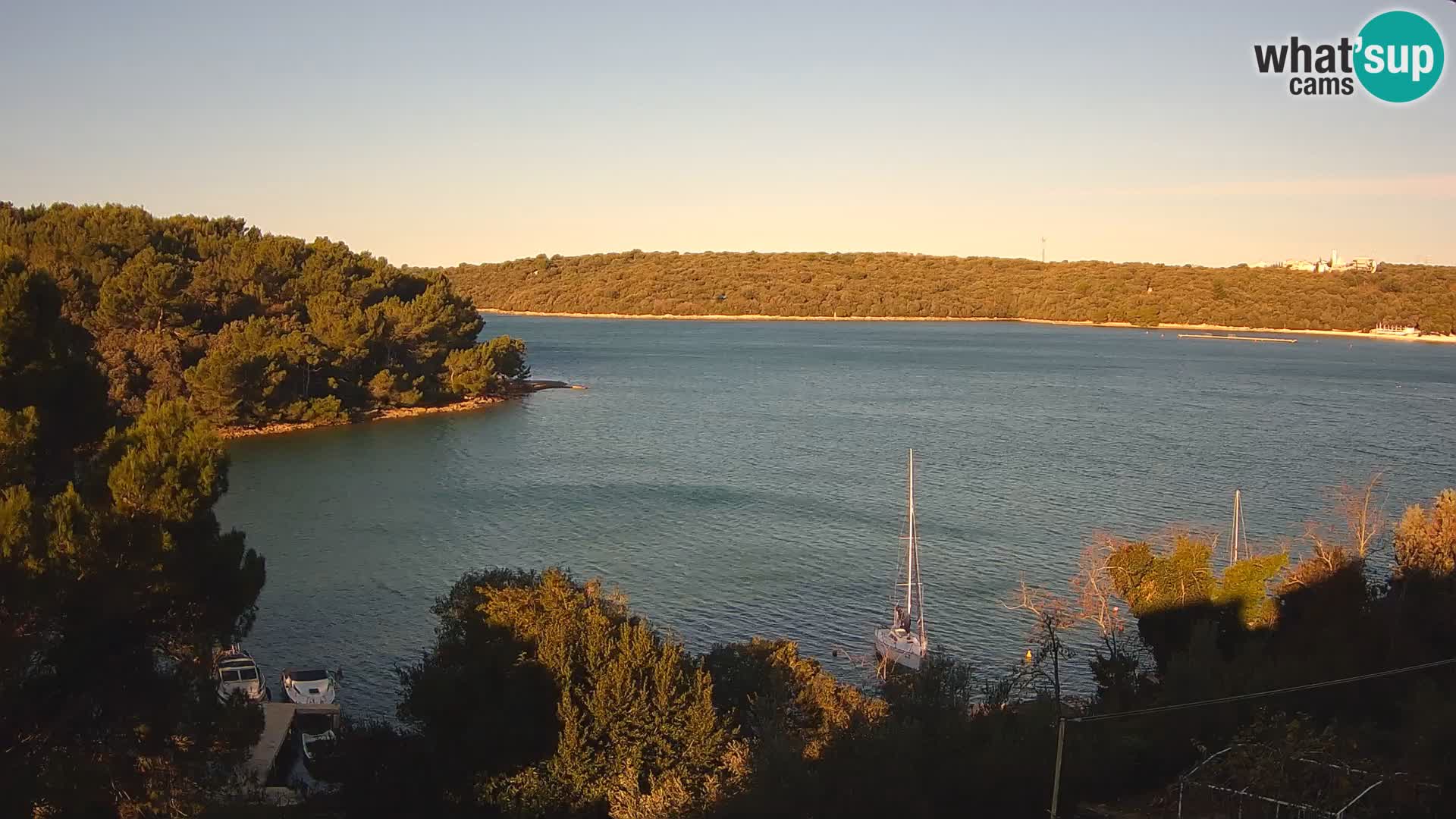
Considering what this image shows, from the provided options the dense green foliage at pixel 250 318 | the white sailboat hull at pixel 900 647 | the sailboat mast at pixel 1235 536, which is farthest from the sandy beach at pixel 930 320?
the white sailboat hull at pixel 900 647

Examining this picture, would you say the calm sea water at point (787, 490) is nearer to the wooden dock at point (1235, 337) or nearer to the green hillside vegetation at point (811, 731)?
the green hillside vegetation at point (811, 731)

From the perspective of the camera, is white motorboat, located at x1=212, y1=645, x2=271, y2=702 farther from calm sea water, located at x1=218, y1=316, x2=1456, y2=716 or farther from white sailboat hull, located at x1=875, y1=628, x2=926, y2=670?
white sailboat hull, located at x1=875, y1=628, x2=926, y2=670

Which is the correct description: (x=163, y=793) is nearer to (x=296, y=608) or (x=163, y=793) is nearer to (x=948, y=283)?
(x=296, y=608)

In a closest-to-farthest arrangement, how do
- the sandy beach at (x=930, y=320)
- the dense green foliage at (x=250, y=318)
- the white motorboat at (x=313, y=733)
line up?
the white motorboat at (x=313, y=733) → the dense green foliage at (x=250, y=318) → the sandy beach at (x=930, y=320)

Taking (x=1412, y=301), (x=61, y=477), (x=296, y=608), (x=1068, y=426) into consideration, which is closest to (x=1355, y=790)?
(x=61, y=477)

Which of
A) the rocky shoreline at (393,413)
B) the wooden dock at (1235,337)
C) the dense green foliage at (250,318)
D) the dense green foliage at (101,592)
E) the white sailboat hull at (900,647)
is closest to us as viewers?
the dense green foliage at (101,592)
